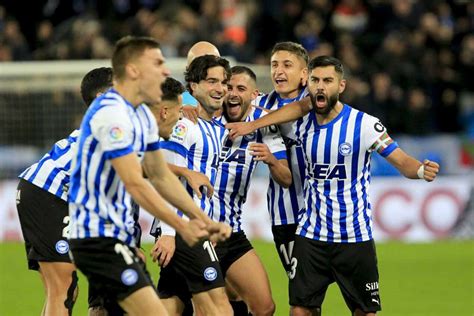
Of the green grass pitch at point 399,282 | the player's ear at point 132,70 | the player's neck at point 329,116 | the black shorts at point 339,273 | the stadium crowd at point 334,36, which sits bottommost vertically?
the green grass pitch at point 399,282

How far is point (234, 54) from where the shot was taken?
20375 mm

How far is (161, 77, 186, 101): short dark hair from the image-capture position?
827 cm

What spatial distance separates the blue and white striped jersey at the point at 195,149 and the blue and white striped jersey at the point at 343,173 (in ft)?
2.73

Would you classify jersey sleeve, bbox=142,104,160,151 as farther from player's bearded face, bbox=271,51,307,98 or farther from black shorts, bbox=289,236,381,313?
player's bearded face, bbox=271,51,307,98

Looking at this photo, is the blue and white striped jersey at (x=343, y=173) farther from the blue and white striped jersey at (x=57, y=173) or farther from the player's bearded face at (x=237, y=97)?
the blue and white striped jersey at (x=57, y=173)

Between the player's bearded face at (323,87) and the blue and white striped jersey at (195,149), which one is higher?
the player's bearded face at (323,87)

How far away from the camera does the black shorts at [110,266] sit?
6977mm

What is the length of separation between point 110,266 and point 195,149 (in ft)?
6.31

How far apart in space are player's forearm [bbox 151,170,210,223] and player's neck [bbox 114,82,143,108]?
0.51 metres

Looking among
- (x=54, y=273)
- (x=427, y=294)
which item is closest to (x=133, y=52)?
(x=54, y=273)

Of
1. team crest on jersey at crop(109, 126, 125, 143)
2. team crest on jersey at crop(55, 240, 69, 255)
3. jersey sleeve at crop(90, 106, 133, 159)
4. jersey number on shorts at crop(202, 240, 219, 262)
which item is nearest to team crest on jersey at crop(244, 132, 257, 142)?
jersey number on shorts at crop(202, 240, 219, 262)

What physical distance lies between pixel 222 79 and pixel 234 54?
38.0 ft

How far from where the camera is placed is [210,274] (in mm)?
8453

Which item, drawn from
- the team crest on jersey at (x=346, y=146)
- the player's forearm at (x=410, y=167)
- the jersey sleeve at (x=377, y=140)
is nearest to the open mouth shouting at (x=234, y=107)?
the team crest on jersey at (x=346, y=146)
